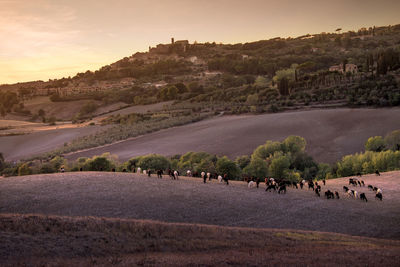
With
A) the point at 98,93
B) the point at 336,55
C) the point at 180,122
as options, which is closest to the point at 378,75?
the point at 180,122

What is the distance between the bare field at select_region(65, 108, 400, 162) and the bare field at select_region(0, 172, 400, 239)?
28.1 m

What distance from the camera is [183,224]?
61.2ft

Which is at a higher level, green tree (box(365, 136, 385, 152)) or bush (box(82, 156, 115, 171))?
bush (box(82, 156, 115, 171))

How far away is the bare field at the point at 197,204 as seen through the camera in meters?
20.9

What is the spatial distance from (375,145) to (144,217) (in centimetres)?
4000

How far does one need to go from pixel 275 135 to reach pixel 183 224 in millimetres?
49121

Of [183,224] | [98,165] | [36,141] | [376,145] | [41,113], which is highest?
[41,113]

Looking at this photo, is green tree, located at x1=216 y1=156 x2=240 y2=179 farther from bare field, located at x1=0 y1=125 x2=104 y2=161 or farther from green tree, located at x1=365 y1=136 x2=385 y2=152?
bare field, located at x1=0 y1=125 x2=104 y2=161

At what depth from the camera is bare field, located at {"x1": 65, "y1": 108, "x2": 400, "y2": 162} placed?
5759 cm

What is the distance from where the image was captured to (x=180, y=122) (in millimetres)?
90688

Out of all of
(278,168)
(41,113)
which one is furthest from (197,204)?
(41,113)

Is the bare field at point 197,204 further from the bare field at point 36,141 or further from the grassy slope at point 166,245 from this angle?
the bare field at point 36,141

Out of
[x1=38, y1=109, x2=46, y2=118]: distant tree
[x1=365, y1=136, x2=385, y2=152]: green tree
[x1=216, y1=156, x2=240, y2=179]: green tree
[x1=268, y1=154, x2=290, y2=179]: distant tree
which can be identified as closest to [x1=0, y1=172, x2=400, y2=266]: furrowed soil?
[x1=268, y1=154, x2=290, y2=179]: distant tree

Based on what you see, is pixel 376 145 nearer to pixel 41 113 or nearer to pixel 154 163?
pixel 154 163
